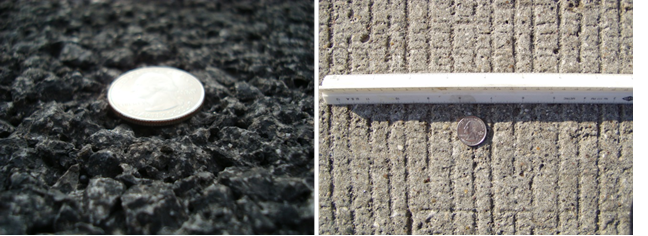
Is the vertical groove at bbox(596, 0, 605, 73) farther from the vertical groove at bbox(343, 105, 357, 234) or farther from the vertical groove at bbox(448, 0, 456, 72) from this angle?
the vertical groove at bbox(343, 105, 357, 234)

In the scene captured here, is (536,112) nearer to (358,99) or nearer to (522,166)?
→ (522,166)

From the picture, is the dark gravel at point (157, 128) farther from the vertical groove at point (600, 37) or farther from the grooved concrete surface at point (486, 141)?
the vertical groove at point (600, 37)

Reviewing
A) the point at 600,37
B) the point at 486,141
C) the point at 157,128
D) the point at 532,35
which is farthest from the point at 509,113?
the point at 157,128

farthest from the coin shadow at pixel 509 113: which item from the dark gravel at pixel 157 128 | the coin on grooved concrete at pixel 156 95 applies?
the coin on grooved concrete at pixel 156 95

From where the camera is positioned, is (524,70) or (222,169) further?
(524,70)

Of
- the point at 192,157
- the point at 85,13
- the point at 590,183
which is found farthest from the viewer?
the point at 85,13

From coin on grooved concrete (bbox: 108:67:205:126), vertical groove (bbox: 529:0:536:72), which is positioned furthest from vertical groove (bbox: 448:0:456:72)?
coin on grooved concrete (bbox: 108:67:205:126)

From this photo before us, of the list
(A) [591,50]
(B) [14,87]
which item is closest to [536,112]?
(A) [591,50]
